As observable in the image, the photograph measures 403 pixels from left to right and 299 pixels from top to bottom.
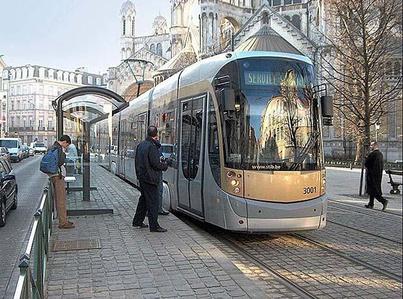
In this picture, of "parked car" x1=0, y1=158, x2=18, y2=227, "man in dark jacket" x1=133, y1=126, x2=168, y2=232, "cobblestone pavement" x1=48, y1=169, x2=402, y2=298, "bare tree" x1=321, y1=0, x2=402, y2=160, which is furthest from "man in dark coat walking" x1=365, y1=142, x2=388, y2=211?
"parked car" x1=0, y1=158, x2=18, y2=227

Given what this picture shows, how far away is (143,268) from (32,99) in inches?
3384

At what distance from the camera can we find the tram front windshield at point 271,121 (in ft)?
28.5

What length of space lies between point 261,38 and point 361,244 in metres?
44.3

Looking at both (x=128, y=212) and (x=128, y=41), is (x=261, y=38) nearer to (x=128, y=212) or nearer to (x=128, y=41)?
(x=128, y=212)

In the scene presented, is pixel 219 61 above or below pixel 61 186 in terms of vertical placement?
above

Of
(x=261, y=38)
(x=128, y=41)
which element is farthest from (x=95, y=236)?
(x=128, y=41)

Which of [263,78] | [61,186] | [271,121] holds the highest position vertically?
[263,78]

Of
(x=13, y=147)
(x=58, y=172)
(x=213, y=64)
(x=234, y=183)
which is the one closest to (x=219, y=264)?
(x=234, y=183)

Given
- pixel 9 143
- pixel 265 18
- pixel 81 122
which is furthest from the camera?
pixel 265 18

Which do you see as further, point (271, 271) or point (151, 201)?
point (151, 201)

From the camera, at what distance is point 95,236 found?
8.63 metres

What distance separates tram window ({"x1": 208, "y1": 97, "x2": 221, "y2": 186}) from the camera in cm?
901

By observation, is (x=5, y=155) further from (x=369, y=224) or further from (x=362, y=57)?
(x=362, y=57)

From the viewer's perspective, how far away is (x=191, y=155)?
33.8 ft
